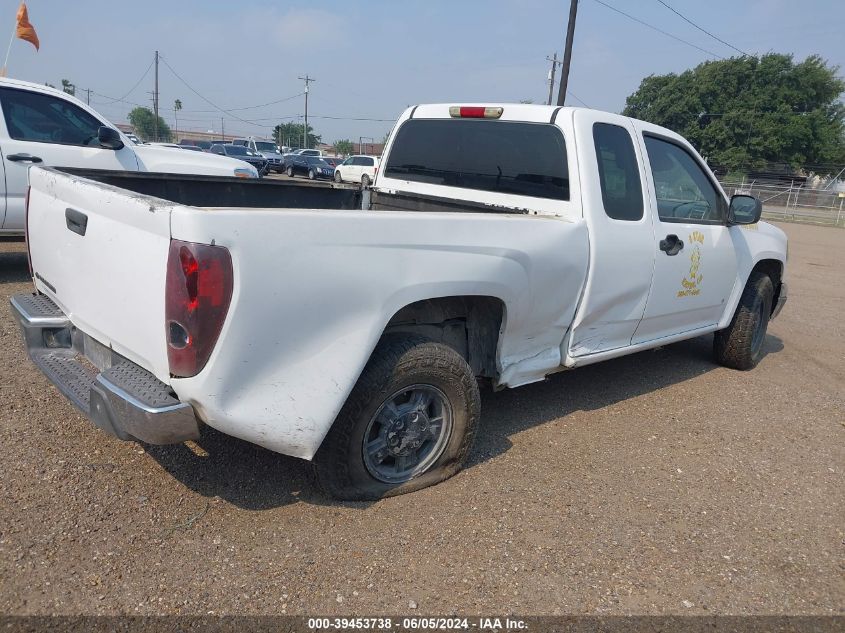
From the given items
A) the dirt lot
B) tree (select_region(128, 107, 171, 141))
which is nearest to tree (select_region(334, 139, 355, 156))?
tree (select_region(128, 107, 171, 141))

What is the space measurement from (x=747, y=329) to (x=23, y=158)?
21.9ft

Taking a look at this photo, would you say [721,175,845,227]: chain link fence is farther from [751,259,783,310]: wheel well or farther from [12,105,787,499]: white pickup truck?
[12,105,787,499]: white pickup truck

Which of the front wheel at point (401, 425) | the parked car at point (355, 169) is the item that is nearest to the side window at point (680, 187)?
the front wheel at point (401, 425)

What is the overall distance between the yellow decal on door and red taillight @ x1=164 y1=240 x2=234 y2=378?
10.7ft

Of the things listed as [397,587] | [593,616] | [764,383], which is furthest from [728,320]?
[397,587]

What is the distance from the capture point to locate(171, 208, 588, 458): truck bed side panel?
7.54 feet

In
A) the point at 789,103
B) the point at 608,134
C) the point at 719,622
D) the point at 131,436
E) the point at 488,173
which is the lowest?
the point at 719,622

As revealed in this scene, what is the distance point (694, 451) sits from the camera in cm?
388

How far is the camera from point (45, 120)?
6312 millimetres

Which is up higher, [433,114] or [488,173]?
[433,114]

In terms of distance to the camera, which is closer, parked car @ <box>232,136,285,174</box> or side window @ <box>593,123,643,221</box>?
side window @ <box>593,123,643,221</box>

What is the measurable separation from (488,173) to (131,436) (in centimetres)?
268

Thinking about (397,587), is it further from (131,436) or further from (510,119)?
(510,119)

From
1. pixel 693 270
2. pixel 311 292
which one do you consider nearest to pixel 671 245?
pixel 693 270
